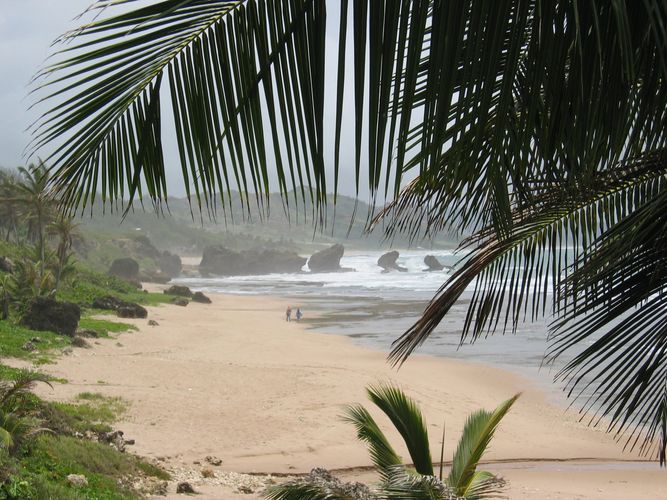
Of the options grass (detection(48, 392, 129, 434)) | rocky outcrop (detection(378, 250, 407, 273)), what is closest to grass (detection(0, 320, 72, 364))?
grass (detection(48, 392, 129, 434))

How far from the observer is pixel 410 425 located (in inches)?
172

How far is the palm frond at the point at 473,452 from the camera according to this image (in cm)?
446

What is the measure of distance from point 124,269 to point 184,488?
5076 centimetres

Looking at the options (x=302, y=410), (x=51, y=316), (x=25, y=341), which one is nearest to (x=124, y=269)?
(x=51, y=316)

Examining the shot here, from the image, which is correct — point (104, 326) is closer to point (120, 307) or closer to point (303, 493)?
point (120, 307)

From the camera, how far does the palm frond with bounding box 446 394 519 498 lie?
4.46 metres

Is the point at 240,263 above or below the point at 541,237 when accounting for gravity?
below

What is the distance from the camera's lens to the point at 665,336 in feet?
6.97

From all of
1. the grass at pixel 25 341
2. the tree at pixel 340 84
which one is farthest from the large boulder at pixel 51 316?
the tree at pixel 340 84

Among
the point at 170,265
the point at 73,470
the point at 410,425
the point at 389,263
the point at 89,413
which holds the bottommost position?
the point at 170,265

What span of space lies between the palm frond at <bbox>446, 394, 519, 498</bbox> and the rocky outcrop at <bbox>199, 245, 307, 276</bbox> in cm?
7210

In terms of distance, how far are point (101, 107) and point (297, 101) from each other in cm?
29

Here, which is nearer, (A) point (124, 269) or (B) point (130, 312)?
(B) point (130, 312)

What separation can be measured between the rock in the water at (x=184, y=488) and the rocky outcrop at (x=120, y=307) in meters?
19.6
